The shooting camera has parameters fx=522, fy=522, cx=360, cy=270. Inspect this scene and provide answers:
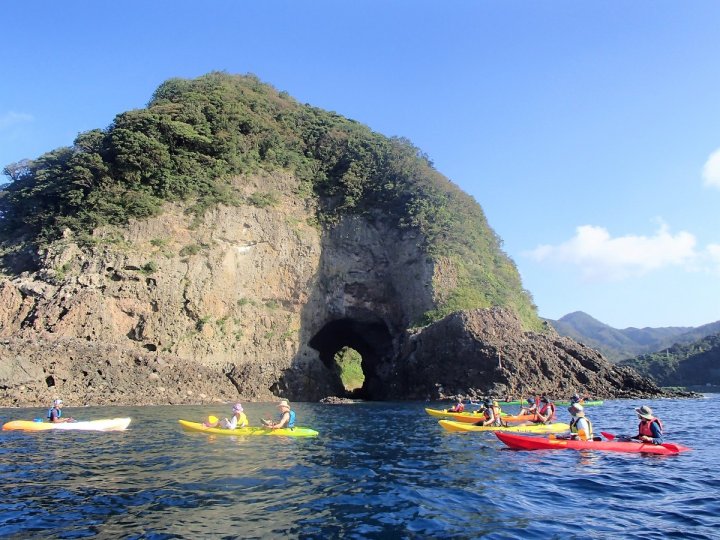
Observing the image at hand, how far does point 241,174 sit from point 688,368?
295 ft

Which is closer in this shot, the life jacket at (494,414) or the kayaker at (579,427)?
the kayaker at (579,427)

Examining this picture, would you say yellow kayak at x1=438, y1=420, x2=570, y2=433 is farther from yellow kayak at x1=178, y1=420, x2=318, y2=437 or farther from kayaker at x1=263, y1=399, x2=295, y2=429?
kayaker at x1=263, y1=399, x2=295, y2=429

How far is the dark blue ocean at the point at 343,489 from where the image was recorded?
7836mm

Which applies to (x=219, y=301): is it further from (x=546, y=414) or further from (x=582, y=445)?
(x=582, y=445)

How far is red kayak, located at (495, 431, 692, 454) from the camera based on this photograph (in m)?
14.6

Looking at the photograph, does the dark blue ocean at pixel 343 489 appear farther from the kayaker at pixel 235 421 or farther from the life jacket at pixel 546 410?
the life jacket at pixel 546 410

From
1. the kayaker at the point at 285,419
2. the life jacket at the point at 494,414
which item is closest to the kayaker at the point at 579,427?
the life jacket at the point at 494,414

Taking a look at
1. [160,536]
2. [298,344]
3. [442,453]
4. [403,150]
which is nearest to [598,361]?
[298,344]

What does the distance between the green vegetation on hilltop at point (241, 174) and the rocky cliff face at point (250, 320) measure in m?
1.65

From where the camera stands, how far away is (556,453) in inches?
596

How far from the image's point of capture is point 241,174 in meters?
49.1

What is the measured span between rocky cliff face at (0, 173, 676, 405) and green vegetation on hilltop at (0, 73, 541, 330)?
1.65 metres

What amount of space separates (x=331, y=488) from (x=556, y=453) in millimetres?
7882

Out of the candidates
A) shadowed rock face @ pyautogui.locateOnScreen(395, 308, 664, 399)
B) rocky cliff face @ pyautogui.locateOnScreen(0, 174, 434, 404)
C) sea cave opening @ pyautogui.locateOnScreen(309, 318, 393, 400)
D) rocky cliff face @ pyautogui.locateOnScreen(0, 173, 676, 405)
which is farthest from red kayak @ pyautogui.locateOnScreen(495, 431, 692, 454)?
sea cave opening @ pyautogui.locateOnScreen(309, 318, 393, 400)
